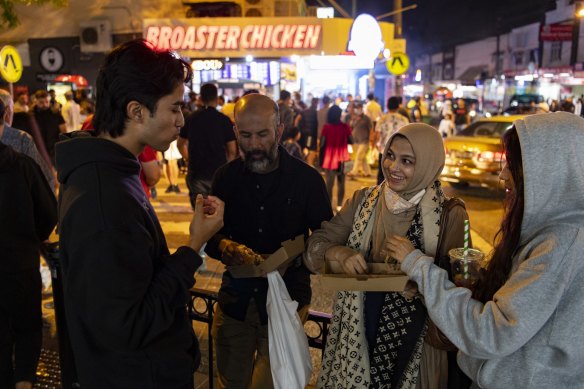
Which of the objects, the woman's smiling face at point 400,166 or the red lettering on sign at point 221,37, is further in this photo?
the red lettering on sign at point 221,37

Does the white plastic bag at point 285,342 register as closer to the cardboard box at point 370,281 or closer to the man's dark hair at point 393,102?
the cardboard box at point 370,281

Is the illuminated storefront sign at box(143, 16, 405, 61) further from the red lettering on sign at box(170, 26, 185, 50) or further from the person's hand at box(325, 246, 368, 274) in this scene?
the person's hand at box(325, 246, 368, 274)

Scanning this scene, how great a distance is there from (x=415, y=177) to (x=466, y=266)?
577 millimetres

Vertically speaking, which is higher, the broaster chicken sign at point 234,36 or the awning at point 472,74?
the awning at point 472,74

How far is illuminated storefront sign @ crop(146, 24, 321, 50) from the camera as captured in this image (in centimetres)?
1359

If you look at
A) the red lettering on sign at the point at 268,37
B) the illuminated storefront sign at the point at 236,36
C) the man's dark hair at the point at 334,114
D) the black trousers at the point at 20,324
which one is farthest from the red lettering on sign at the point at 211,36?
the black trousers at the point at 20,324

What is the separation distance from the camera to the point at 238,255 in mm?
2682

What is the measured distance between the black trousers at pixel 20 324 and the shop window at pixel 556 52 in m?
40.6

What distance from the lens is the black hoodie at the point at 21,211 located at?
3258 mm

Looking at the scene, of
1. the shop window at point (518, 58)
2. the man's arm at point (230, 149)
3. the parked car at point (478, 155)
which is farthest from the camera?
the shop window at point (518, 58)

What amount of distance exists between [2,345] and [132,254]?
2280 mm

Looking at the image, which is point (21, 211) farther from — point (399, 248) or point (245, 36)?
point (245, 36)

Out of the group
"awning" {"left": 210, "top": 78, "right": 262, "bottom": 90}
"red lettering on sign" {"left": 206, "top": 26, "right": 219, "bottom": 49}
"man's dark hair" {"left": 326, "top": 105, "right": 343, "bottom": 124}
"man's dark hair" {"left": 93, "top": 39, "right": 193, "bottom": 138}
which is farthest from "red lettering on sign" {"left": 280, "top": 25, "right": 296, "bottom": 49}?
"man's dark hair" {"left": 93, "top": 39, "right": 193, "bottom": 138}

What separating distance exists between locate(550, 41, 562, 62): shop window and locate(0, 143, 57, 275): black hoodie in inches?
1589
